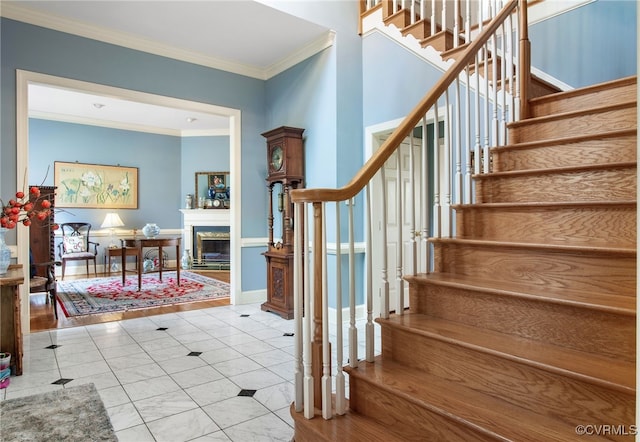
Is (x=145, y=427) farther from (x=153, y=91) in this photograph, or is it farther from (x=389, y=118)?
(x=153, y=91)

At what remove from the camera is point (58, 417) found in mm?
2113

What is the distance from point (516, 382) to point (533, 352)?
5.0 inches

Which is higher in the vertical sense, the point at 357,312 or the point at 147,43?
the point at 147,43

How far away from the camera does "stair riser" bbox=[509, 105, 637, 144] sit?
217 cm

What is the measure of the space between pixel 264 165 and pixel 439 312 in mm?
3678

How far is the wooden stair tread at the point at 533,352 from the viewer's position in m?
1.21

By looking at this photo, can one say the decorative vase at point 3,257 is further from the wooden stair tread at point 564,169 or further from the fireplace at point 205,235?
the fireplace at point 205,235

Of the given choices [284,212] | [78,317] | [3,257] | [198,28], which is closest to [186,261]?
[78,317]

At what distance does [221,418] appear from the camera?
2109mm

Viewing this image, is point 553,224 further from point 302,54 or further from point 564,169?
point 302,54

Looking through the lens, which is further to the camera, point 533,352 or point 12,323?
point 12,323

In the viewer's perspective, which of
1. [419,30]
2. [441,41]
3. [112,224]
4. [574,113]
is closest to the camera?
[574,113]

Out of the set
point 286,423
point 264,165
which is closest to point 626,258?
point 286,423

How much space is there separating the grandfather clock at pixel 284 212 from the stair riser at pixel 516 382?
2552 mm
